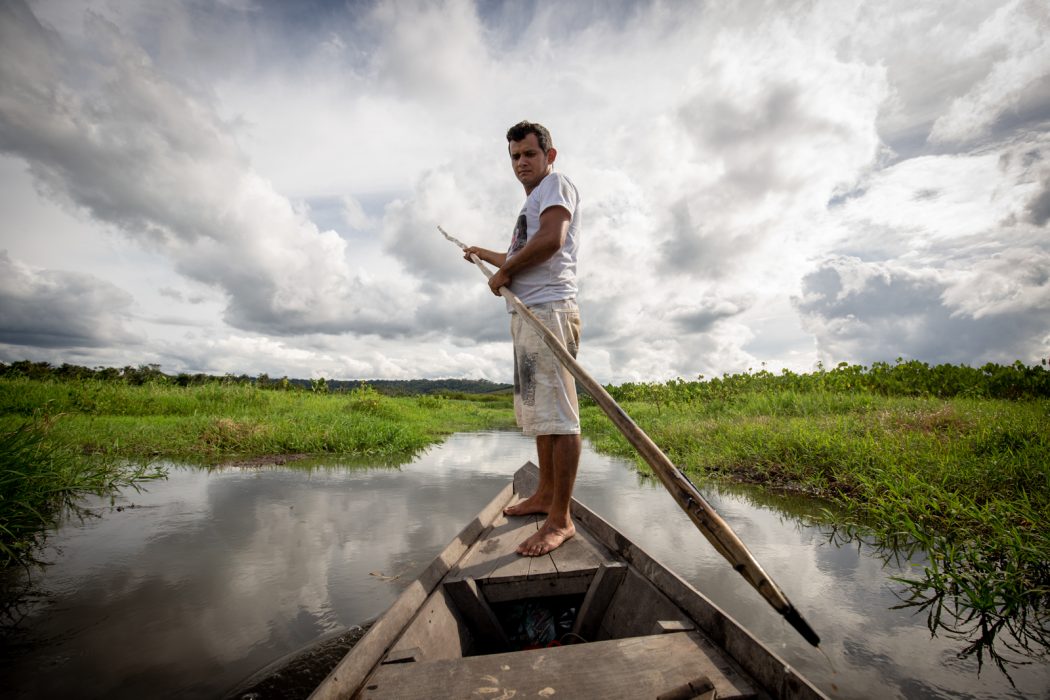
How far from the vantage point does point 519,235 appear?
109 inches

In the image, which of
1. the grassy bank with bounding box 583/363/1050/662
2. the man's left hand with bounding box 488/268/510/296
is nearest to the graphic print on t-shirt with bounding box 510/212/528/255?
the man's left hand with bounding box 488/268/510/296

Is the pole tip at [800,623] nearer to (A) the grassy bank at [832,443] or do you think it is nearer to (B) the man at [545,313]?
(B) the man at [545,313]

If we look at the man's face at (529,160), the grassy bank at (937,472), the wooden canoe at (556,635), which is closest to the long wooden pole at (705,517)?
the wooden canoe at (556,635)

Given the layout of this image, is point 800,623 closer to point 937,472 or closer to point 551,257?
point 551,257

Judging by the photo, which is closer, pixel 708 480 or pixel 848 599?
pixel 848 599

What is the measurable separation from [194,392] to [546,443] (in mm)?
12022

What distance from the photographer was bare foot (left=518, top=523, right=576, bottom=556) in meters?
2.24

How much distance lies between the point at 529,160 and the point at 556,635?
99.0 inches

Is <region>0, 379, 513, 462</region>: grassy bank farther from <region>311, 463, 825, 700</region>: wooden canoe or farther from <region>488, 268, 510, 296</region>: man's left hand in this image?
<region>311, 463, 825, 700</region>: wooden canoe

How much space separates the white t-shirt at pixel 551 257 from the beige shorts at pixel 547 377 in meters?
0.07

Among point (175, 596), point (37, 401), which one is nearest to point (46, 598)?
point (175, 596)

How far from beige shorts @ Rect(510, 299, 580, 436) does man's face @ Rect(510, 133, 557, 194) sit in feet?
2.64

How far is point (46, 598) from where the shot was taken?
249 centimetres

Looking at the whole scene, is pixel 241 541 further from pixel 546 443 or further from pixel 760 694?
pixel 760 694
